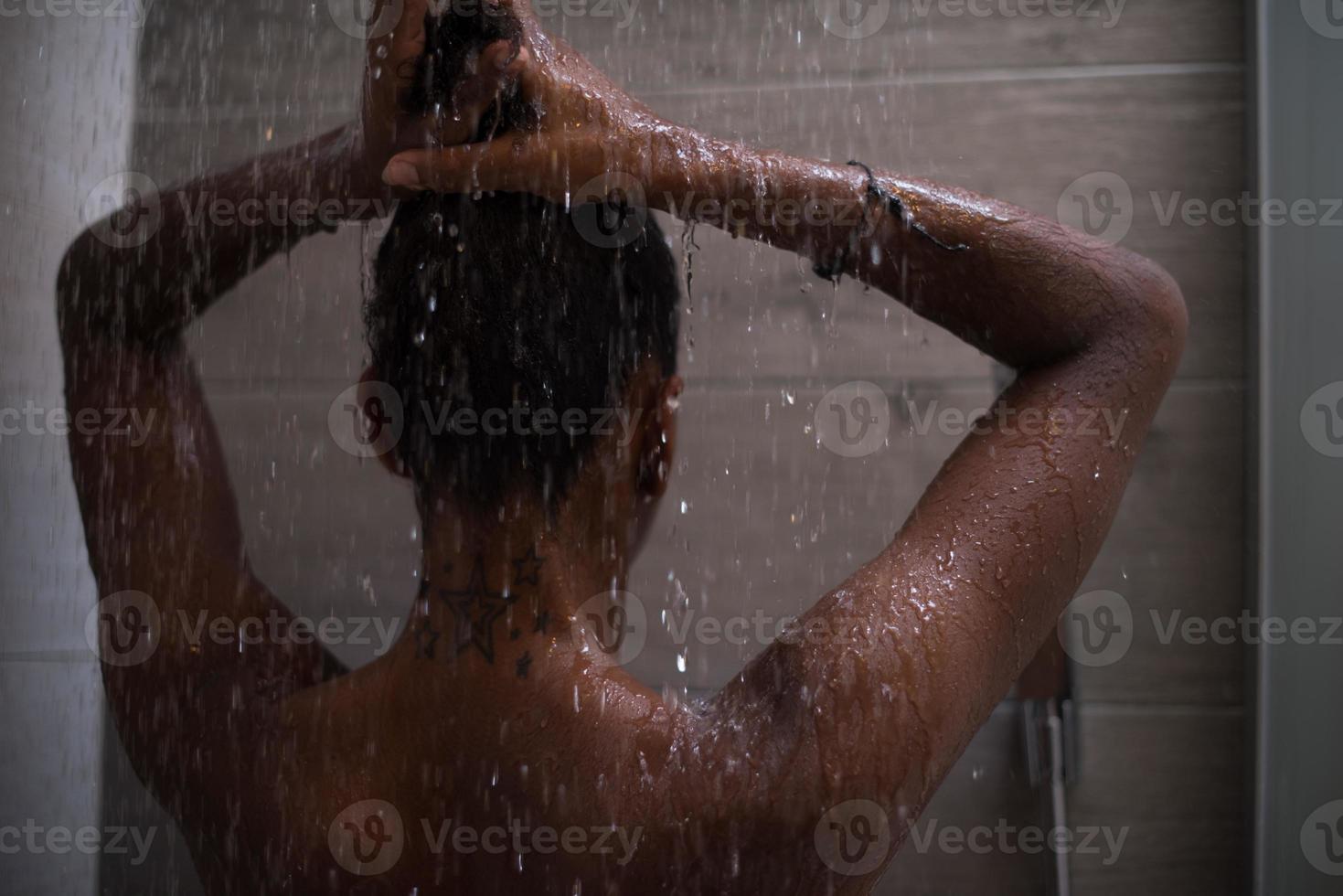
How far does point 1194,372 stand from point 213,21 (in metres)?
1.46

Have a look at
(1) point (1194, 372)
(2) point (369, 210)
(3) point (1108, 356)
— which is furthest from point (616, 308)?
(1) point (1194, 372)

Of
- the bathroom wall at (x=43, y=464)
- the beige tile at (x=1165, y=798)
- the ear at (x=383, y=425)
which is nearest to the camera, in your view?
the ear at (x=383, y=425)

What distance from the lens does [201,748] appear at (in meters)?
0.71

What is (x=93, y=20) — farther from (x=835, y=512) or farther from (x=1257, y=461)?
(x=1257, y=461)

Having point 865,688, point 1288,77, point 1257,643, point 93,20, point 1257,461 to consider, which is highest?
point 93,20

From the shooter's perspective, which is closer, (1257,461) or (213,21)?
(1257,461)

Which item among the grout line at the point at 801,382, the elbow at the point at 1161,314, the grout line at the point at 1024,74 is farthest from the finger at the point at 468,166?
the grout line at the point at 1024,74

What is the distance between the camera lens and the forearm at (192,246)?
2.54ft

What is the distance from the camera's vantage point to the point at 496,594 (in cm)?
66

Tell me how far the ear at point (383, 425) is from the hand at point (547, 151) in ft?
0.52

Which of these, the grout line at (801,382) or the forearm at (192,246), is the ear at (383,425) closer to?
the forearm at (192,246)

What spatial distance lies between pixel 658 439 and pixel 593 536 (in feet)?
0.30

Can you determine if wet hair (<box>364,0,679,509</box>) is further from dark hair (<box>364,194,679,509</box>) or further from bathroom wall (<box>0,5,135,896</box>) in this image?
bathroom wall (<box>0,5,135,896</box>)

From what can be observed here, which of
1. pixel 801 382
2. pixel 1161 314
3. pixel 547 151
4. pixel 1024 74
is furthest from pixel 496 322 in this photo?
Result: pixel 1024 74
